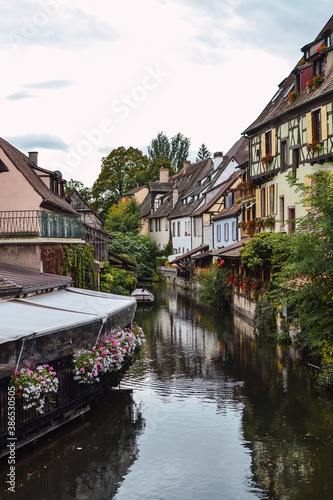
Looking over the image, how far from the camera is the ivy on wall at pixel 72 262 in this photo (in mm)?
21391

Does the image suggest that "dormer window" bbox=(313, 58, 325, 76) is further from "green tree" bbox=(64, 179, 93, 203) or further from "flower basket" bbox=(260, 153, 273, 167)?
"green tree" bbox=(64, 179, 93, 203)

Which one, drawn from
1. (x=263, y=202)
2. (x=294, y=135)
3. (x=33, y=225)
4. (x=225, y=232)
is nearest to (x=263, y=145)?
(x=263, y=202)

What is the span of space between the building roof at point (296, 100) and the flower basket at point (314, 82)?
0.16 metres

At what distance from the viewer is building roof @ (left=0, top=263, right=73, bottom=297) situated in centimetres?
1484

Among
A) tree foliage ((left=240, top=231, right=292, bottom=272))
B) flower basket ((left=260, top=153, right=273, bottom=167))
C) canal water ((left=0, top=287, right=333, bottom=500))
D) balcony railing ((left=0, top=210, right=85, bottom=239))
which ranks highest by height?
flower basket ((left=260, top=153, right=273, bottom=167))

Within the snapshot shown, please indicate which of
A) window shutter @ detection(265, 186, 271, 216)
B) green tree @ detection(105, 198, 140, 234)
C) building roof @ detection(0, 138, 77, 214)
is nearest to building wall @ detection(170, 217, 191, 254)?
green tree @ detection(105, 198, 140, 234)

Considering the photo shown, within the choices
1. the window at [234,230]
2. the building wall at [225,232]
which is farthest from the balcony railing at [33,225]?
the window at [234,230]

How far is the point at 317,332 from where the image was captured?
1655 centimetres

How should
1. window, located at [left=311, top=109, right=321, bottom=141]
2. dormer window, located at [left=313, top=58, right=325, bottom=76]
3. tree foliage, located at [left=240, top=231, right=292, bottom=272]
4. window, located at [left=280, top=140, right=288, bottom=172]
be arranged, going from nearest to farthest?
window, located at [left=311, top=109, right=321, bottom=141], dormer window, located at [left=313, top=58, right=325, bottom=76], tree foliage, located at [left=240, top=231, right=292, bottom=272], window, located at [left=280, top=140, right=288, bottom=172]

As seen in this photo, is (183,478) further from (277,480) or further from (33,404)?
(33,404)

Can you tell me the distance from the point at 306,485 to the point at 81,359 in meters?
5.31

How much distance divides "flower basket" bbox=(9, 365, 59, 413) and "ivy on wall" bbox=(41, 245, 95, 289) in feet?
31.8

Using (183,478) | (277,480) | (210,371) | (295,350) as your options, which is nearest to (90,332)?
(183,478)

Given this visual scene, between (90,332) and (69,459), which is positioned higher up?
(90,332)
